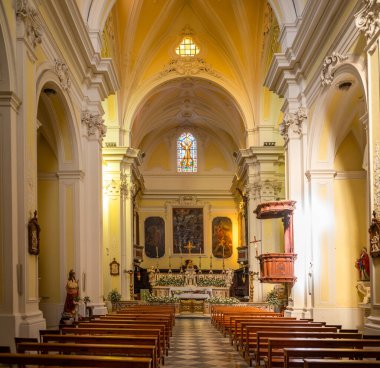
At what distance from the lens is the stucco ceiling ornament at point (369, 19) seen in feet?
35.7

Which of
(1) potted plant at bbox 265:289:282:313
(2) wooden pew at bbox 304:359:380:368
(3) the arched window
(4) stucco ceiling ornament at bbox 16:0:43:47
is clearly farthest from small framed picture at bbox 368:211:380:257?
(3) the arched window

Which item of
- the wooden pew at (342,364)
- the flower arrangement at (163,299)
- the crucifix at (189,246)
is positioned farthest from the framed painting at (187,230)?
the wooden pew at (342,364)

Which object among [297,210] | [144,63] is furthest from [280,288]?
[144,63]

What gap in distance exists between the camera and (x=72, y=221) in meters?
17.3

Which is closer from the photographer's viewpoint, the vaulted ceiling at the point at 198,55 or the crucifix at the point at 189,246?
the vaulted ceiling at the point at 198,55

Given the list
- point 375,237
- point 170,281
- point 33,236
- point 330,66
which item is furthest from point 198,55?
point 375,237

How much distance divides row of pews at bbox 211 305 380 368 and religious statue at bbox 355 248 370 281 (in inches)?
160

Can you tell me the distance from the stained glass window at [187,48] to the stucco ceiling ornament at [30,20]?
1654 centimetres

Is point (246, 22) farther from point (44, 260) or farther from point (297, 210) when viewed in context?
point (44, 260)

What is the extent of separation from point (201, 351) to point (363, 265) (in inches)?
194

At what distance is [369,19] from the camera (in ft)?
36.8

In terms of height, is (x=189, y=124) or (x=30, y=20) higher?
(x=189, y=124)

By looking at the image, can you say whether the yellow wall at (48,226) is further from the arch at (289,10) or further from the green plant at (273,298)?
the green plant at (273,298)

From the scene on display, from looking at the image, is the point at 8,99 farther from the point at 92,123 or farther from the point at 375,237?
the point at 92,123
